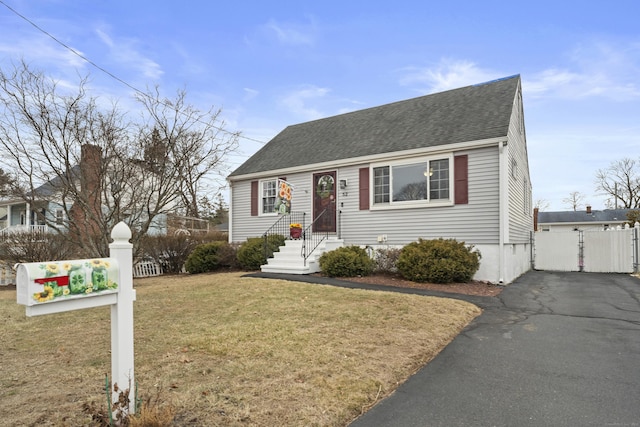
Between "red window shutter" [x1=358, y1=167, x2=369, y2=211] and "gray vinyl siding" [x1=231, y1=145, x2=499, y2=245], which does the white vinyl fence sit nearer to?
"gray vinyl siding" [x1=231, y1=145, x2=499, y2=245]

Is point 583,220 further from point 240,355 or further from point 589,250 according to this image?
point 240,355

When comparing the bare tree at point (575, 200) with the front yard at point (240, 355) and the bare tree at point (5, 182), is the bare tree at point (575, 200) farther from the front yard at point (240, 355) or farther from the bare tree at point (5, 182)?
the bare tree at point (5, 182)

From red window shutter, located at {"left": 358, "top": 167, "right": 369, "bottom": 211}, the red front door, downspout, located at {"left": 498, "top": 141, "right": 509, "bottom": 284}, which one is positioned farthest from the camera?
the red front door

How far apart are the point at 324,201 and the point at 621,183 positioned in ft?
146

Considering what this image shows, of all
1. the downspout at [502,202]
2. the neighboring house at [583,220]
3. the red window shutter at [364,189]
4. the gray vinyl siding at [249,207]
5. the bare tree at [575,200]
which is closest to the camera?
the downspout at [502,202]

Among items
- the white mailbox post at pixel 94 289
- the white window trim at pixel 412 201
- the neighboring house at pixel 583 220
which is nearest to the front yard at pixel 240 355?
the white mailbox post at pixel 94 289

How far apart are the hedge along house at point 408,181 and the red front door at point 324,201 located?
3 centimetres

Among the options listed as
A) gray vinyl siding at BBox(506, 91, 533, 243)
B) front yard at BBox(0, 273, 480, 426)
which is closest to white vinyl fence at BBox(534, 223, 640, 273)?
gray vinyl siding at BBox(506, 91, 533, 243)

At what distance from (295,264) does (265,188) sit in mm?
4423

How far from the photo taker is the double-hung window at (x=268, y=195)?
14.1m

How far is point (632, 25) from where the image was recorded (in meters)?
10.1

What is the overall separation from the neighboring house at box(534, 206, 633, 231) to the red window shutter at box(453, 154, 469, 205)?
30505 millimetres

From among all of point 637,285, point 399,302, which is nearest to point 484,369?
point 399,302

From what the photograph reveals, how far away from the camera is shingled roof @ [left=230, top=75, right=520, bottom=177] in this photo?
1071 cm
